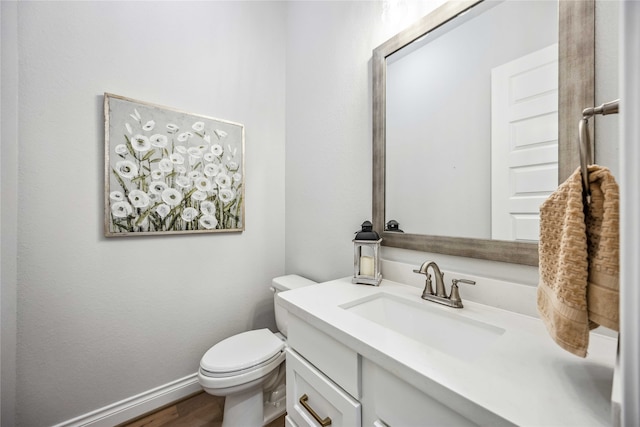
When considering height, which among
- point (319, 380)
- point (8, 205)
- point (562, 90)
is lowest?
point (319, 380)

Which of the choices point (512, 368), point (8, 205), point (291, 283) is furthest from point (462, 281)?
point (8, 205)

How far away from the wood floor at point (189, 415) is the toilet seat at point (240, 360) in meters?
0.38

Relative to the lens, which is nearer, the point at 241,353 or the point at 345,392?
the point at 345,392

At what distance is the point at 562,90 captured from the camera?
2.29ft

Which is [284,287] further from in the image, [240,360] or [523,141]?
[523,141]

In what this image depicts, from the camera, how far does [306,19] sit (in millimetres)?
1674

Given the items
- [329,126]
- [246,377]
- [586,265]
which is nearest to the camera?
[586,265]

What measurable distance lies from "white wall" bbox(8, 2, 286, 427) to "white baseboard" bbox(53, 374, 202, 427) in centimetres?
3

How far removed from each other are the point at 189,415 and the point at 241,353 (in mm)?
524

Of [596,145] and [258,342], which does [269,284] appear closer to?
[258,342]

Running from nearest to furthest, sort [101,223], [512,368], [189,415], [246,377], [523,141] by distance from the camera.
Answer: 1. [512,368]
2. [523,141]
3. [246,377]
4. [101,223]
5. [189,415]

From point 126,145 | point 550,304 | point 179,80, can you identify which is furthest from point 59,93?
point 550,304

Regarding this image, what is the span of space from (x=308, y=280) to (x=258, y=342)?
0.44 metres

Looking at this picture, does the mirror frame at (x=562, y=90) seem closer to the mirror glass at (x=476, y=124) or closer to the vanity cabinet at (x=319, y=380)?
the mirror glass at (x=476, y=124)
